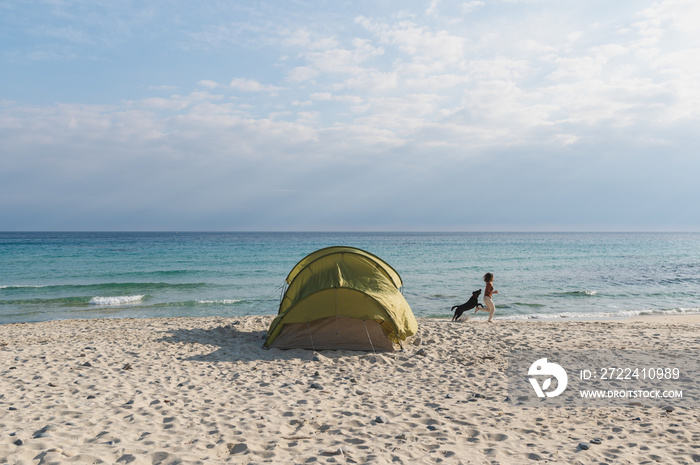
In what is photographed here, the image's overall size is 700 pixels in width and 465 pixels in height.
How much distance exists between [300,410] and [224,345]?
184 inches

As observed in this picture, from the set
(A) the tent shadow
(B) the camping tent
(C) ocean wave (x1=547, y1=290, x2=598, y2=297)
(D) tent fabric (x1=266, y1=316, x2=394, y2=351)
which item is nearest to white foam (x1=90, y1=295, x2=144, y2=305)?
(A) the tent shadow

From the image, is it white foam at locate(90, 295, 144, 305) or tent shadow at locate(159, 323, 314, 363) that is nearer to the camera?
tent shadow at locate(159, 323, 314, 363)

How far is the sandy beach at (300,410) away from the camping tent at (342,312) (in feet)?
1.30

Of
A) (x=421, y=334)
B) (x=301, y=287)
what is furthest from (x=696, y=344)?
(x=301, y=287)

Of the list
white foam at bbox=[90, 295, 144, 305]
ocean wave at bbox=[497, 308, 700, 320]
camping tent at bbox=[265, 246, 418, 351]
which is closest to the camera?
camping tent at bbox=[265, 246, 418, 351]

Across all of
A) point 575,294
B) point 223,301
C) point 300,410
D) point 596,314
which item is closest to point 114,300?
point 223,301

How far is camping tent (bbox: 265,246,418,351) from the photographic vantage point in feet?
30.1

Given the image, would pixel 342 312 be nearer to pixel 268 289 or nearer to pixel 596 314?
pixel 596 314

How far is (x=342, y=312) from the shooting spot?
9.24 metres

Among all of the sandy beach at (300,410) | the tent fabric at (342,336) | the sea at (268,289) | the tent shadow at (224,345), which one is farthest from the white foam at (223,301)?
the tent fabric at (342,336)

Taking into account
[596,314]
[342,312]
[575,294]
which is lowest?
[596,314]

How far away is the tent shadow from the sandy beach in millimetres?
71

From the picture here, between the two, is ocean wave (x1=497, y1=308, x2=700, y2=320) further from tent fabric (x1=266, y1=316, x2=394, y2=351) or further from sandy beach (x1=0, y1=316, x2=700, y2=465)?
tent fabric (x1=266, y1=316, x2=394, y2=351)

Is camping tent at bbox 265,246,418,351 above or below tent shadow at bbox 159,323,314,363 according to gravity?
above
